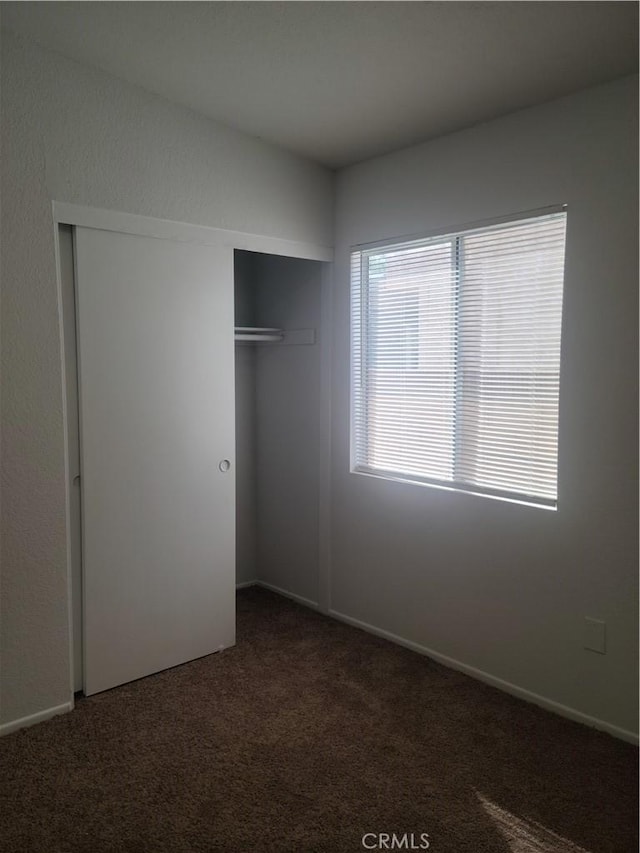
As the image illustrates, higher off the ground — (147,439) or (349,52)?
(349,52)

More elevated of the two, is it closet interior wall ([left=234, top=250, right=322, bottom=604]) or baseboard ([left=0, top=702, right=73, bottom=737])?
closet interior wall ([left=234, top=250, right=322, bottom=604])

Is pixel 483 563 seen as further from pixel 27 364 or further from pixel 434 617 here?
pixel 27 364

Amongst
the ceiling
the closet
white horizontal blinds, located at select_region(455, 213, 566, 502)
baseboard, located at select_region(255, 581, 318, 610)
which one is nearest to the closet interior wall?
baseboard, located at select_region(255, 581, 318, 610)

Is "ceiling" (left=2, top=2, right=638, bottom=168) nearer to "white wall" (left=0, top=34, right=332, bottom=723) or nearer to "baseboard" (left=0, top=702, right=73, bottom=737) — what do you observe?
"white wall" (left=0, top=34, right=332, bottom=723)

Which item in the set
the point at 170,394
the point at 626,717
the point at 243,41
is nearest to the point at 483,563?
the point at 626,717

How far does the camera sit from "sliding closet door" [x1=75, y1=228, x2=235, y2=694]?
2.79 m

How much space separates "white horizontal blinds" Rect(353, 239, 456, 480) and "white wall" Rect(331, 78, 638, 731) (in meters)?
0.14

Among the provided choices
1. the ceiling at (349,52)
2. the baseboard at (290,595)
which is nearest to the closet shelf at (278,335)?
the ceiling at (349,52)

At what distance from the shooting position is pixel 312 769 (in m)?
2.38

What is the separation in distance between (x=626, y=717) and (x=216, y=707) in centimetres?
168

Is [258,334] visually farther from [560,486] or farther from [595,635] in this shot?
[595,635]

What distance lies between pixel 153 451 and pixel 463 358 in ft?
5.01

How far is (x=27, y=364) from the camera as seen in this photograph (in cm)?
253
